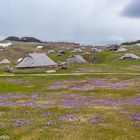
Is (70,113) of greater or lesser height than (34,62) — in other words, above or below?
below

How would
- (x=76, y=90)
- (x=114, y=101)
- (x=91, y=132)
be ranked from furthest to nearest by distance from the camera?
1. (x=76, y=90)
2. (x=114, y=101)
3. (x=91, y=132)

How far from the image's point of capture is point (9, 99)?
2197 inches

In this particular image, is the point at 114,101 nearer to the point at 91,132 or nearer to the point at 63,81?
the point at 91,132

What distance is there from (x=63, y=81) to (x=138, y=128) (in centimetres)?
5018

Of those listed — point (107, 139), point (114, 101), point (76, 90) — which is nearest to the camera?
point (107, 139)

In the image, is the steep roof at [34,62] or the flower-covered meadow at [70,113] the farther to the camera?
the steep roof at [34,62]

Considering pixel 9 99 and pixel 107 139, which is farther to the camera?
pixel 9 99

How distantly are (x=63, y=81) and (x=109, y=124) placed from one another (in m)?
48.4

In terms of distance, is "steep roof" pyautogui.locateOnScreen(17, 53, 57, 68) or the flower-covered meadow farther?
"steep roof" pyautogui.locateOnScreen(17, 53, 57, 68)

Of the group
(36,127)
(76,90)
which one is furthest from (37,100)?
(36,127)

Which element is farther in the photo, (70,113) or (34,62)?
(34,62)

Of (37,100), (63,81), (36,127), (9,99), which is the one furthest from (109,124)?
(63,81)

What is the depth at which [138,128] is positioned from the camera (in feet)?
114

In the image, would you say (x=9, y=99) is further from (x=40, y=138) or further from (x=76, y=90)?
(x=40, y=138)
